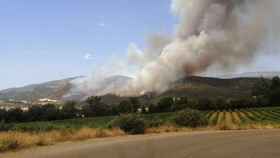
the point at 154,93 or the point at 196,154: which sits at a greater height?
the point at 154,93

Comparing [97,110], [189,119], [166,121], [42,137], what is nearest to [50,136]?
[42,137]

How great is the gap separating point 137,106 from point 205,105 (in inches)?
947

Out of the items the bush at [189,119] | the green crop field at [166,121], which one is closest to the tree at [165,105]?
the green crop field at [166,121]

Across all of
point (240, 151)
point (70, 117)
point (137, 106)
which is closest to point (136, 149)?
point (240, 151)

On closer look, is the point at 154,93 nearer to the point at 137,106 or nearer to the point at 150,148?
the point at 137,106

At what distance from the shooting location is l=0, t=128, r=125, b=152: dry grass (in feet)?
35.2

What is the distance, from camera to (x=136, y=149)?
34.0 feet

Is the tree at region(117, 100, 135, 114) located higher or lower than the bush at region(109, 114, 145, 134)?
higher

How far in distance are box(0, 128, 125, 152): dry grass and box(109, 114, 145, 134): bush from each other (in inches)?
44.3

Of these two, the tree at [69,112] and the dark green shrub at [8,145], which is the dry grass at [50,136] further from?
the tree at [69,112]

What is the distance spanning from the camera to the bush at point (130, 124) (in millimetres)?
17547

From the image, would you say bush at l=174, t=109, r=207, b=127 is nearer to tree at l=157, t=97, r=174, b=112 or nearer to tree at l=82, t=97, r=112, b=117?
tree at l=157, t=97, r=174, b=112

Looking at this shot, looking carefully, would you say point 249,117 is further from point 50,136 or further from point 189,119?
point 50,136

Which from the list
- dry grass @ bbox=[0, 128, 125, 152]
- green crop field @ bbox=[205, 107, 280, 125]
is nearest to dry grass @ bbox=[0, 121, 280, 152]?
dry grass @ bbox=[0, 128, 125, 152]
